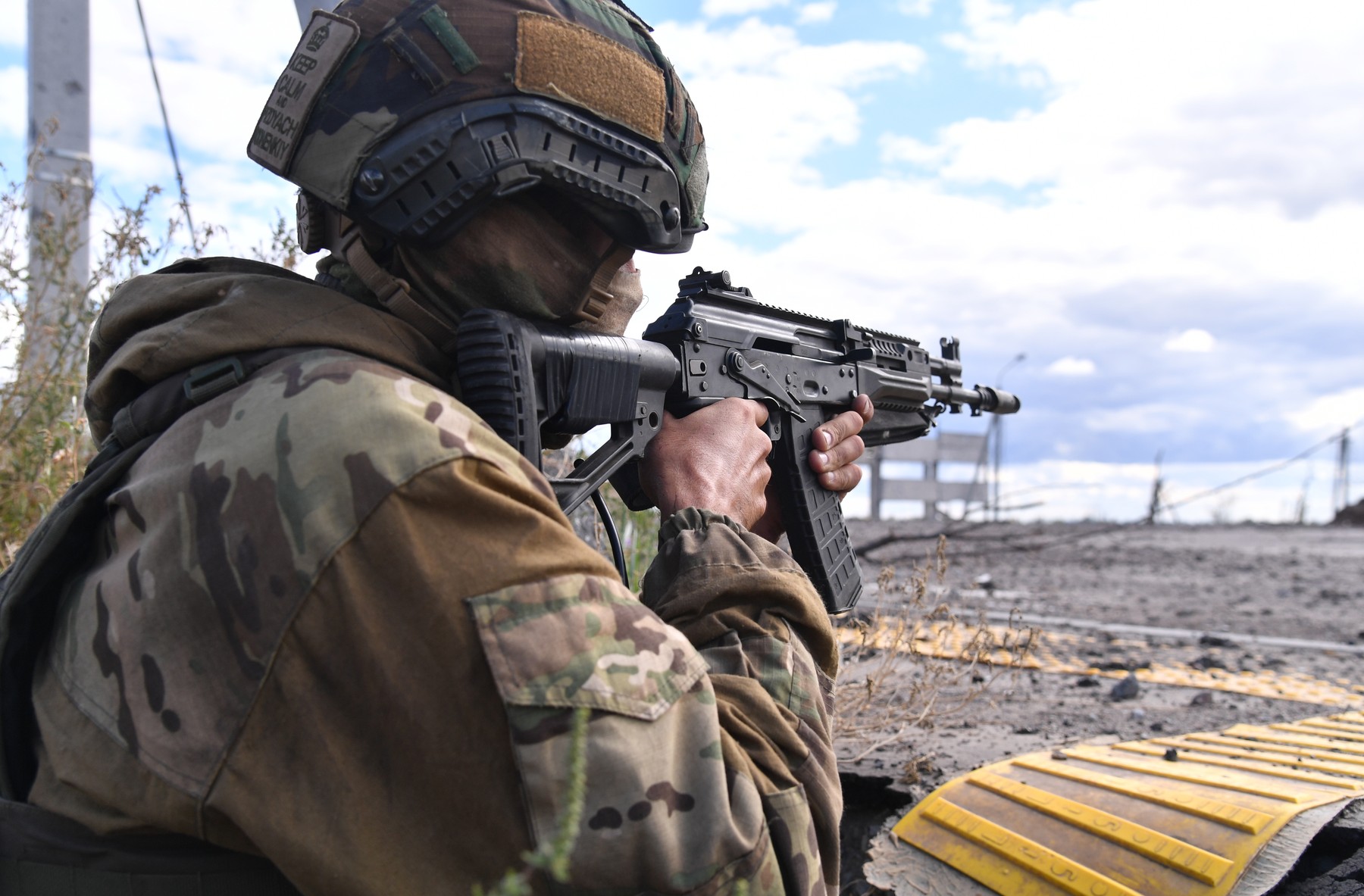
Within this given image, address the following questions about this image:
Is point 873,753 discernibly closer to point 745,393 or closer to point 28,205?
point 745,393

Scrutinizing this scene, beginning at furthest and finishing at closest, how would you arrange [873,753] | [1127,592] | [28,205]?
[1127,592], [28,205], [873,753]

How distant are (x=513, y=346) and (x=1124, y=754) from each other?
2.62 metres

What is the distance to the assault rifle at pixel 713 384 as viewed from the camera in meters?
1.68

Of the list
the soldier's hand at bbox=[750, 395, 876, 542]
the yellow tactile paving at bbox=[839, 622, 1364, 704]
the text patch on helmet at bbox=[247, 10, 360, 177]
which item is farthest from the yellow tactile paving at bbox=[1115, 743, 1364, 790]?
the text patch on helmet at bbox=[247, 10, 360, 177]

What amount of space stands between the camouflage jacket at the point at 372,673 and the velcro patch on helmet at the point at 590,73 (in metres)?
0.64

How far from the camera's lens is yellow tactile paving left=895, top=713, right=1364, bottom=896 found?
241 cm

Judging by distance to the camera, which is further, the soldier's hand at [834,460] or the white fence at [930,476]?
the white fence at [930,476]

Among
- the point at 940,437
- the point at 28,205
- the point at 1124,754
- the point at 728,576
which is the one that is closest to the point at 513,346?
the point at 728,576

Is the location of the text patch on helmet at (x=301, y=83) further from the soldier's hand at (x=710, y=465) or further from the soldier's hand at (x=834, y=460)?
the soldier's hand at (x=834, y=460)

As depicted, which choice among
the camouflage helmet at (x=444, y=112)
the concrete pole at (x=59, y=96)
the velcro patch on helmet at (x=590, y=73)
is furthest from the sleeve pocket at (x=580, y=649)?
the concrete pole at (x=59, y=96)

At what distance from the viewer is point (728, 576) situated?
1.68m

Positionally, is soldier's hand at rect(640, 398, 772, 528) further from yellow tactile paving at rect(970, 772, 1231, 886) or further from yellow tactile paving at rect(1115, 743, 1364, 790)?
yellow tactile paving at rect(1115, 743, 1364, 790)

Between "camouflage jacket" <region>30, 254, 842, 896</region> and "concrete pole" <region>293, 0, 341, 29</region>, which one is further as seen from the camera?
"concrete pole" <region>293, 0, 341, 29</region>

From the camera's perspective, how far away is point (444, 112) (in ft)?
5.38
